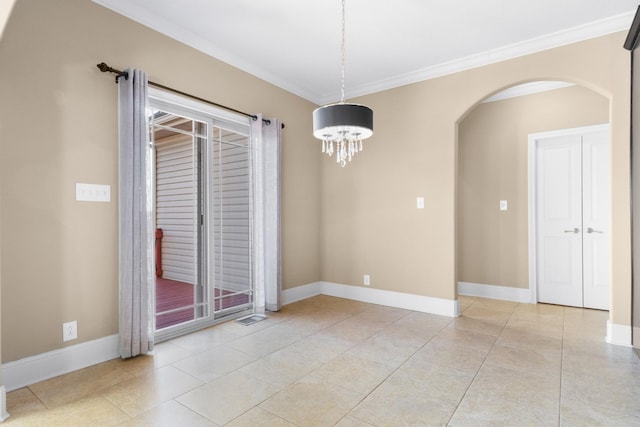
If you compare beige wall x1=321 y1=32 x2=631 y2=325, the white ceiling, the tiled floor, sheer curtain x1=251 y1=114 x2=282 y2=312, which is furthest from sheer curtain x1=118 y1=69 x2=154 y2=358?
beige wall x1=321 y1=32 x2=631 y2=325

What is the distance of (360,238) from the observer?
15.8 ft

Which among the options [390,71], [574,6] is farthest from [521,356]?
[390,71]

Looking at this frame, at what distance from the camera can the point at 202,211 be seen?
371cm

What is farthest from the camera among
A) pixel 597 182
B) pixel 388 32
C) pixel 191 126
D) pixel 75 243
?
pixel 597 182

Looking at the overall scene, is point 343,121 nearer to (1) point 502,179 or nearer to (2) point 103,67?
(2) point 103,67

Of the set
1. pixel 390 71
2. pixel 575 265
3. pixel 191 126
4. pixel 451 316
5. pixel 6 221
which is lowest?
pixel 451 316

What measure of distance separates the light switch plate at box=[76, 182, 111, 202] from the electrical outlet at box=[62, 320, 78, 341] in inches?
37.3

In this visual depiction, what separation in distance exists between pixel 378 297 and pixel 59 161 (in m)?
3.74

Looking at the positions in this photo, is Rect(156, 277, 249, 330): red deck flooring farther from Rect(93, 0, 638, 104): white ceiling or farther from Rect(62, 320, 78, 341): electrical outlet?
Rect(93, 0, 638, 104): white ceiling

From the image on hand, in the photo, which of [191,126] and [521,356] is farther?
[191,126]

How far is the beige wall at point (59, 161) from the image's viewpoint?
2.32 metres

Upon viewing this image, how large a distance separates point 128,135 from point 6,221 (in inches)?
39.7

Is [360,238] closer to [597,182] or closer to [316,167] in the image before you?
[316,167]

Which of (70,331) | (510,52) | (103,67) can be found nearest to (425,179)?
(510,52)
